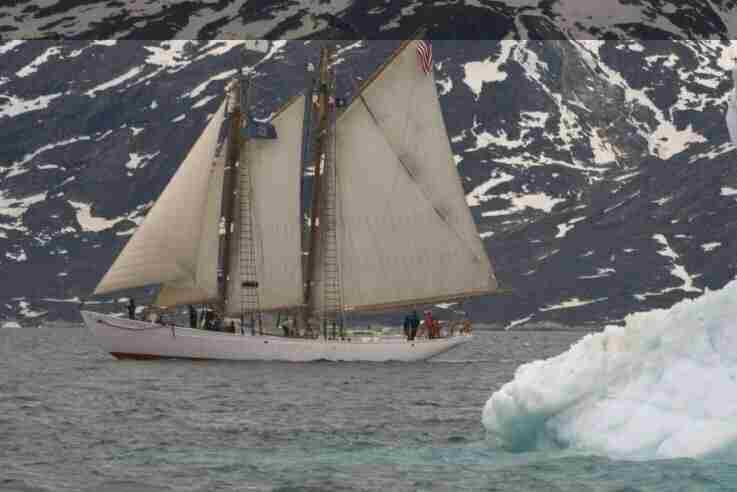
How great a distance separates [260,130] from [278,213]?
21.8ft

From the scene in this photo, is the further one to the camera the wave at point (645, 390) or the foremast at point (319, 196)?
the foremast at point (319, 196)

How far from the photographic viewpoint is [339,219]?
12056cm

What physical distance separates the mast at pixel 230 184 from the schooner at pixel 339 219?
0.10m

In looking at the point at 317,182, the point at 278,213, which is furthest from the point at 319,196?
the point at 278,213

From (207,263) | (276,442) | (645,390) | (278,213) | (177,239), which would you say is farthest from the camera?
(278,213)

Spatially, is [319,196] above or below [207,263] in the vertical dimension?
above

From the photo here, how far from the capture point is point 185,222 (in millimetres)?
113188

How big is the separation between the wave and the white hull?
238 feet

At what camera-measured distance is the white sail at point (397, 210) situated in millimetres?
119500

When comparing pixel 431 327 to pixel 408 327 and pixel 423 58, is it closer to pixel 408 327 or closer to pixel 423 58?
pixel 408 327

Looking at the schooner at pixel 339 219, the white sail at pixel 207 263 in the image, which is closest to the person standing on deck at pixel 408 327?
the schooner at pixel 339 219

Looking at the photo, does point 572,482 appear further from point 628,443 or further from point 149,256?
point 149,256

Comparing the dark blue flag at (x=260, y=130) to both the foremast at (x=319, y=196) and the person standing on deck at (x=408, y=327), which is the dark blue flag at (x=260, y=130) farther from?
the person standing on deck at (x=408, y=327)

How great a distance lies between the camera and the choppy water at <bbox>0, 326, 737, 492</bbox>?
39.7 meters
